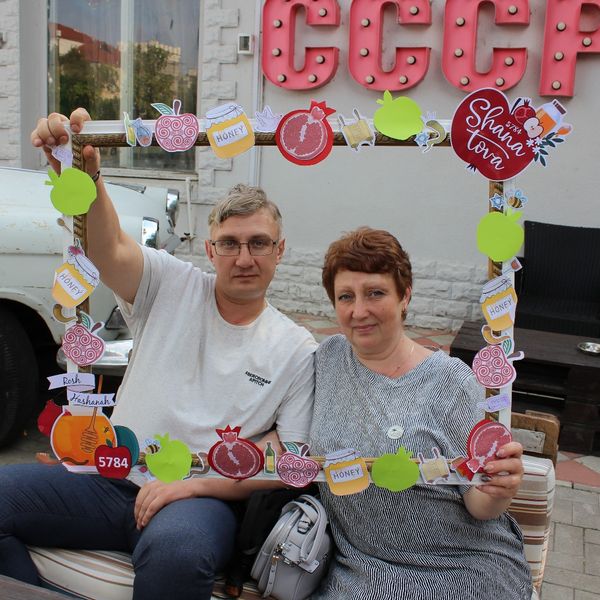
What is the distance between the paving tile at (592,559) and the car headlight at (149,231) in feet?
8.24

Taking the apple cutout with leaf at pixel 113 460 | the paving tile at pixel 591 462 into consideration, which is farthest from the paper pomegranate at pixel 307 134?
the paving tile at pixel 591 462

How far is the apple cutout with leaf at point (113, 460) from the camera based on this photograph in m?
1.64

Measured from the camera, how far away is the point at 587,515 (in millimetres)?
3271

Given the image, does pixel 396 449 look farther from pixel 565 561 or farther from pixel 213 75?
pixel 213 75

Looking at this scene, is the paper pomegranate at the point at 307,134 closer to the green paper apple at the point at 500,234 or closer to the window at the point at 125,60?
the green paper apple at the point at 500,234

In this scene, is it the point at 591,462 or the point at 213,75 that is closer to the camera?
the point at 591,462

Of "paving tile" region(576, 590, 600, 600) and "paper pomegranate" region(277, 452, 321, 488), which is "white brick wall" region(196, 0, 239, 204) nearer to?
"paving tile" region(576, 590, 600, 600)

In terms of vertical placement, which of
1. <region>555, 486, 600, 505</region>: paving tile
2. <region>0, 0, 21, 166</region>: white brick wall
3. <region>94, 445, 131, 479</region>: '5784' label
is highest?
<region>0, 0, 21, 166</region>: white brick wall

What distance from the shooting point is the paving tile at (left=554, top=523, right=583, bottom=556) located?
297 cm

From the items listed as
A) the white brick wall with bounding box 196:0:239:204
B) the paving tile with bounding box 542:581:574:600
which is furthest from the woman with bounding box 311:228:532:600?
the white brick wall with bounding box 196:0:239:204

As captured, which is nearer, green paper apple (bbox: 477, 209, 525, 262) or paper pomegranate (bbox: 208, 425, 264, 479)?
green paper apple (bbox: 477, 209, 525, 262)

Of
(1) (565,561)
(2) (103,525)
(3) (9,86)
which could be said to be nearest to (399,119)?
(2) (103,525)

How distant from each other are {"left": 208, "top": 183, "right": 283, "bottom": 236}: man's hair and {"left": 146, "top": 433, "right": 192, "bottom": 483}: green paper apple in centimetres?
65

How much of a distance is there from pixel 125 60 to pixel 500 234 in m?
6.39
